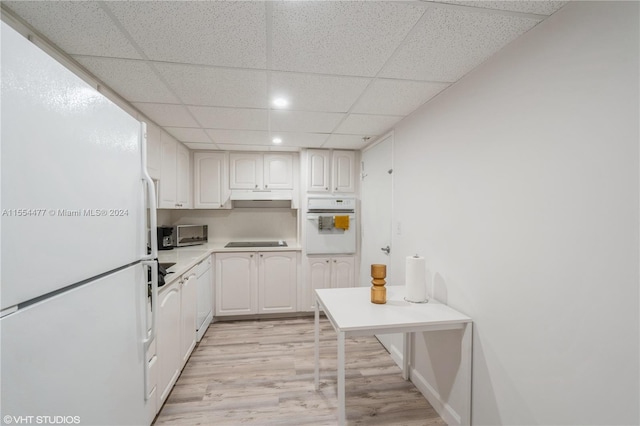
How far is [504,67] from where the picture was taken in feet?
4.15

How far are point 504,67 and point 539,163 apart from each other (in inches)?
21.1

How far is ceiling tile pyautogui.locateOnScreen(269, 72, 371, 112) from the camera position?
60.6 inches

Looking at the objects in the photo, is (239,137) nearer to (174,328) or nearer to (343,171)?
(343,171)

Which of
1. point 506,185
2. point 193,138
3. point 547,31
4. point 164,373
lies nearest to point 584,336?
point 506,185

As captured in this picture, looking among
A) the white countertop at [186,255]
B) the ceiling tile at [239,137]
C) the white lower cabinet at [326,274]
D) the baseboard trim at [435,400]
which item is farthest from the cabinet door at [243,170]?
the baseboard trim at [435,400]

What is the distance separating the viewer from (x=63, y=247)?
0.68 meters

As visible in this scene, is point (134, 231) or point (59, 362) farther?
point (134, 231)

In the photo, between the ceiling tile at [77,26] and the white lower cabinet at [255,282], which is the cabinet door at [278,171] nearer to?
the white lower cabinet at [255,282]

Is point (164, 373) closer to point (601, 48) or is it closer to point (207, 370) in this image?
point (207, 370)

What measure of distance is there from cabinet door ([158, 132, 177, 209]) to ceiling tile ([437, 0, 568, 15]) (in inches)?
99.9

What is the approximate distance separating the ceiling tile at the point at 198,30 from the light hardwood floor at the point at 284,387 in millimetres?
2199

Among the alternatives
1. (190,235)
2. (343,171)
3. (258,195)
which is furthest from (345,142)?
(190,235)

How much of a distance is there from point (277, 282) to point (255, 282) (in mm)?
275

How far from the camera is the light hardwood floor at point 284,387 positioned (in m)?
1.72
